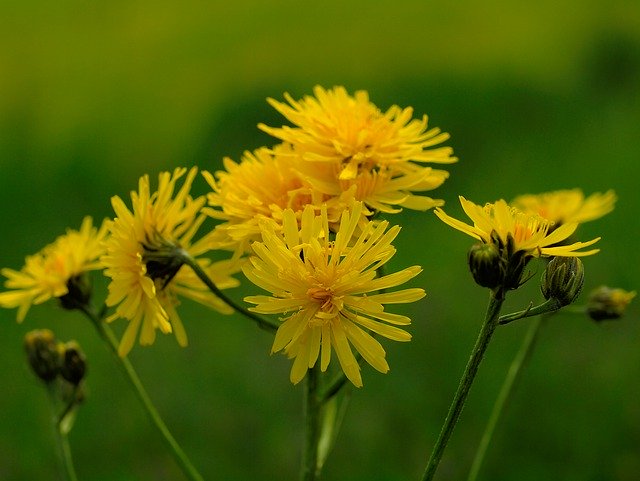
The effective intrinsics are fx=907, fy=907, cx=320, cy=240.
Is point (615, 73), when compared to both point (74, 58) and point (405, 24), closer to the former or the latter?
point (405, 24)

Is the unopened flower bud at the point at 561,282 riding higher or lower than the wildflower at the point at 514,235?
lower

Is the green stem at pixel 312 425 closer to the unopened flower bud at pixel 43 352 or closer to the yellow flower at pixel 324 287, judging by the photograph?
the yellow flower at pixel 324 287

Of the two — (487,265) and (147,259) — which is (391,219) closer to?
(147,259)

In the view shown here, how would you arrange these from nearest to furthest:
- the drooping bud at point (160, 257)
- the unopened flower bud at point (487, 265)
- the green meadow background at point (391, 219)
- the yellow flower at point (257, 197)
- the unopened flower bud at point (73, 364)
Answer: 1. the unopened flower bud at point (487, 265)
2. the yellow flower at point (257, 197)
3. the drooping bud at point (160, 257)
4. the unopened flower bud at point (73, 364)
5. the green meadow background at point (391, 219)

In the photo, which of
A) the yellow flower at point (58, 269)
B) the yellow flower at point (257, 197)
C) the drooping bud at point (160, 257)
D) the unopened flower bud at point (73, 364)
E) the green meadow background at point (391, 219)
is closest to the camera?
the yellow flower at point (257, 197)

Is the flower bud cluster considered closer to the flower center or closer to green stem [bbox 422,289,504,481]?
the flower center

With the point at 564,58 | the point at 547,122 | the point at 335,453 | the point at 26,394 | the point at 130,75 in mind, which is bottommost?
the point at 26,394

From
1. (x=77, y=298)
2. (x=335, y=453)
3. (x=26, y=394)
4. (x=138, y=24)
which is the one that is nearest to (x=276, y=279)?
(x=77, y=298)

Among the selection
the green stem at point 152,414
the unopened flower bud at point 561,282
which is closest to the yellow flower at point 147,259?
the green stem at point 152,414
